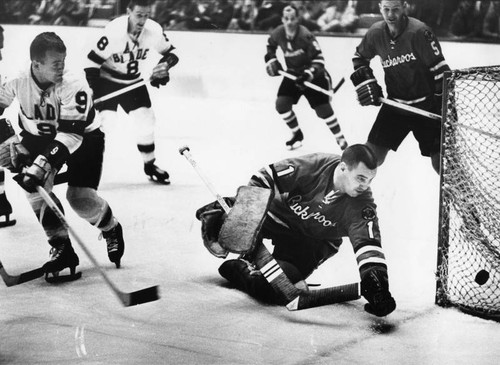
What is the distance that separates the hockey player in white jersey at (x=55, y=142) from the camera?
9.24 ft

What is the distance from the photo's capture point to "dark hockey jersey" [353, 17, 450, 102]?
2.81 meters

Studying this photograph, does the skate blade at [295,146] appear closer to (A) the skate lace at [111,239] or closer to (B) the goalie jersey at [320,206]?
(B) the goalie jersey at [320,206]

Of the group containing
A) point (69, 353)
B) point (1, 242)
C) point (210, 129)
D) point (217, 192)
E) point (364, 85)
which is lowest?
point (69, 353)

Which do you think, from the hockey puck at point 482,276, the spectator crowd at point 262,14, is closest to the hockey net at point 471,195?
the hockey puck at point 482,276

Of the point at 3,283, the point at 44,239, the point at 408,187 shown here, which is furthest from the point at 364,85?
the point at 3,283

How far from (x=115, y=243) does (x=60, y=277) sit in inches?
9.7

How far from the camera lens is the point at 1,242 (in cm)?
293

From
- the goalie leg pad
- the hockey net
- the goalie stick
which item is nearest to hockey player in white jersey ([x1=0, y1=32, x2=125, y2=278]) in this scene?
the goalie leg pad

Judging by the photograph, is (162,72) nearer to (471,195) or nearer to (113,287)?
(113,287)

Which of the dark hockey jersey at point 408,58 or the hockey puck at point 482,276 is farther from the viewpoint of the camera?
the hockey puck at point 482,276

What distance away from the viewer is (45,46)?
2.82 metres

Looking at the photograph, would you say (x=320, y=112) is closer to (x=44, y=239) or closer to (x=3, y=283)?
(x=44, y=239)

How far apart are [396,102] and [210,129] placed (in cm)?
73

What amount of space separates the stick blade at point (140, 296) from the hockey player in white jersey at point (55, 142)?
0.13 meters
